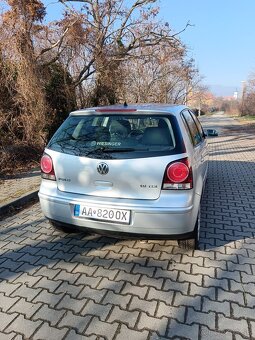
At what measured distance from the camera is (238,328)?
7.44 feet

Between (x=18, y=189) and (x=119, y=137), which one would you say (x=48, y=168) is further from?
(x=18, y=189)

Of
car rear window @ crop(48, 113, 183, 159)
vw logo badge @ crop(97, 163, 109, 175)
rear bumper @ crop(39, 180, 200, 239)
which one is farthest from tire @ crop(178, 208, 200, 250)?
vw logo badge @ crop(97, 163, 109, 175)

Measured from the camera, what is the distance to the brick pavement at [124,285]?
2.29 meters

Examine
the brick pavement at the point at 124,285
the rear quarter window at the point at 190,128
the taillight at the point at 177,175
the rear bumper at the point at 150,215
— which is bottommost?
the brick pavement at the point at 124,285

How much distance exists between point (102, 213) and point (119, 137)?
783 millimetres

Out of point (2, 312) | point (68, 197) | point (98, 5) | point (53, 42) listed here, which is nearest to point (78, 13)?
point (98, 5)

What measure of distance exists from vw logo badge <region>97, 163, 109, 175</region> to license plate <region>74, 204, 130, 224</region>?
358 mm

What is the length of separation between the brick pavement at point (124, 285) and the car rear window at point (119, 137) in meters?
1.16

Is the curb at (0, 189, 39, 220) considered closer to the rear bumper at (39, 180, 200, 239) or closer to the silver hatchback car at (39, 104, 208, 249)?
the silver hatchback car at (39, 104, 208, 249)

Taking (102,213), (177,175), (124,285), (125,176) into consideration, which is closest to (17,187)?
(102,213)

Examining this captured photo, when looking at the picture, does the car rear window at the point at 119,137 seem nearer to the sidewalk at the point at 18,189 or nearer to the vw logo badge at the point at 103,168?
the vw logo badge at the point at 103,168

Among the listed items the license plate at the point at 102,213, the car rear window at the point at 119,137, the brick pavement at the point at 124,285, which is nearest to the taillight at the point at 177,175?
the car rear window at the point at 119,137

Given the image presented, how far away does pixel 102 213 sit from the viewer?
3.01m

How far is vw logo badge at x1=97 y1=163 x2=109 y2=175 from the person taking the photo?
300cm
